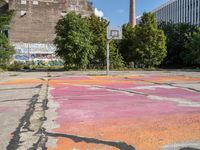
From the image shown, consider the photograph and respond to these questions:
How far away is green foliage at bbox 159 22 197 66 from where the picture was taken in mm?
52938

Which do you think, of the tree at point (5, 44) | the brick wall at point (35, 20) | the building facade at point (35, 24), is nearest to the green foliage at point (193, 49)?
the tree at point (5, 44)

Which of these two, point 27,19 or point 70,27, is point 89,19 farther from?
point 27,19

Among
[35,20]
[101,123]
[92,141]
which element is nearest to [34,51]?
[35,20]

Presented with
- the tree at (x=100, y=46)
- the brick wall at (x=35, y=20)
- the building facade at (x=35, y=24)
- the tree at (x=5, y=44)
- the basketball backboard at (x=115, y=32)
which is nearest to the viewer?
the basketball backboard at (x=115, y=32)

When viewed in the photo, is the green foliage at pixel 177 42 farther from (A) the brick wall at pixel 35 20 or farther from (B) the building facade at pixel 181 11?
(B) the building facade at pixel 181 11

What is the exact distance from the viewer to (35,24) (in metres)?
67.3

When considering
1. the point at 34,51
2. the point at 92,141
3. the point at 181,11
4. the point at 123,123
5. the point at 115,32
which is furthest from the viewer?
the point at 181,11

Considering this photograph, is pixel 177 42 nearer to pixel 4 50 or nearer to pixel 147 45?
pixel 147 45

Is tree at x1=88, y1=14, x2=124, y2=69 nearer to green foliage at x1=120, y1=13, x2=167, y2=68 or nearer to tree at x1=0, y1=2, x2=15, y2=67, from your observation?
green foliage at x1=120, y1=13, x2=167, y2=68

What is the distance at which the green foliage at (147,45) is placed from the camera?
143ft

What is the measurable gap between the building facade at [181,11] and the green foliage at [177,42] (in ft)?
172

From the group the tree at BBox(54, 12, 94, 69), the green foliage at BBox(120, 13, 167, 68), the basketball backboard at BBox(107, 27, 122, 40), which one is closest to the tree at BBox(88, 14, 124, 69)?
the tree at BBox(54, 12, 94, 69)

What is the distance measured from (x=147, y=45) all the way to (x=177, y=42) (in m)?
11.5

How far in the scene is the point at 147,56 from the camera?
43844 mm
